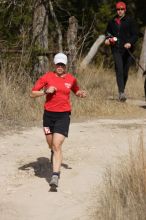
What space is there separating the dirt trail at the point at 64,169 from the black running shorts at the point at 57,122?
23.4 inches

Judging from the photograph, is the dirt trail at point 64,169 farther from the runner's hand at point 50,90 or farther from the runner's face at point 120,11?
the runner's face at point 120,11

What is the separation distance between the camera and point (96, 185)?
744cm

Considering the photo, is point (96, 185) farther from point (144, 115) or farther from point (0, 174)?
point (144, 115)

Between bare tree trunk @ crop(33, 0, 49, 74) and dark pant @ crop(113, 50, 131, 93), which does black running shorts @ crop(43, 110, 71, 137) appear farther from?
bare tree trunk @ crop(33, 0, 49, 74)

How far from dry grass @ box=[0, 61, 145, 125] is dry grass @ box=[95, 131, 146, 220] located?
4.30 metres

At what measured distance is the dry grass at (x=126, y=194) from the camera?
5.87m

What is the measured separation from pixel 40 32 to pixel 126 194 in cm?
799

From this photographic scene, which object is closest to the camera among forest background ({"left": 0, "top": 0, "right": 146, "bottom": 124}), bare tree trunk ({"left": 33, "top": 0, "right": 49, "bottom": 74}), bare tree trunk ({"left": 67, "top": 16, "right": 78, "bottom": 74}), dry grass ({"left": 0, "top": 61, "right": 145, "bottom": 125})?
dry grass ({"left": 0, "top": 61, "right": 145, "bottom": 125})

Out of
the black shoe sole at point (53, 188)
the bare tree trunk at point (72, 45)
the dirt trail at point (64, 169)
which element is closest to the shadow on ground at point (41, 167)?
the dirt trail at point (64, 169)

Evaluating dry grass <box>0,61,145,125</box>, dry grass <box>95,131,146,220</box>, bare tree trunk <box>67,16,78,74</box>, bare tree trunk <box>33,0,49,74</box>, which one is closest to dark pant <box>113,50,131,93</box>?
dry grass <box>0,61,145,125</box>

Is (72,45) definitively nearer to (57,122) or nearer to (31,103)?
(31,103)

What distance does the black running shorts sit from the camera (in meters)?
7.55

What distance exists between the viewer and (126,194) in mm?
6258

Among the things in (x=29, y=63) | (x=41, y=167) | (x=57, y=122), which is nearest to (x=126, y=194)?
(x=57, y=122)
